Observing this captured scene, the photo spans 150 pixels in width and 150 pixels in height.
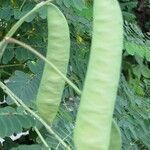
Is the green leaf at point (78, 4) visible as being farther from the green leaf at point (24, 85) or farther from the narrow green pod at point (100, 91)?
the narrow green pod at point (100, 91)

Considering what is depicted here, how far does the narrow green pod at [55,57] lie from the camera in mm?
1246

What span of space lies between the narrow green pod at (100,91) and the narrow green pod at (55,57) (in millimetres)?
271

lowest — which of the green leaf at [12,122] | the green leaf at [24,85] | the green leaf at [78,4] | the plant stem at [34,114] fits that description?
the green leaf at [24,85]

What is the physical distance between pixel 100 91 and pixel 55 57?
0.33 metres

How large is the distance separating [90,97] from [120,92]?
1528 mm

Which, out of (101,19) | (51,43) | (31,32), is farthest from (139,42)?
(101,19)

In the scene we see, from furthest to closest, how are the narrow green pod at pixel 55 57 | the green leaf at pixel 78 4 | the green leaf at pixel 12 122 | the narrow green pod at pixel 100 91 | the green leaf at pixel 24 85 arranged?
Result: the green leaf at pixel 78 4 < the green leaf at pixel 24 85 < the green leaf at pixel 12 122 < the narrow green pod at pixel 55 57 < the narrow green pod at pixel 100 91

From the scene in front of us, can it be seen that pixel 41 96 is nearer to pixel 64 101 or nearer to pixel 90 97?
pixel 90 97

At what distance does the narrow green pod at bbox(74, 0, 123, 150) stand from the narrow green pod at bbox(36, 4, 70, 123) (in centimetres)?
27

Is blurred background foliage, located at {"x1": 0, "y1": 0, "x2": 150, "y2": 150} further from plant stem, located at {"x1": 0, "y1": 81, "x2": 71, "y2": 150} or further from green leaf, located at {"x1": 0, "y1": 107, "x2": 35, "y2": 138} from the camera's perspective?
plant stem, located at {"x1": 0, "y1": 81, "x2": 71, "y2": 150}

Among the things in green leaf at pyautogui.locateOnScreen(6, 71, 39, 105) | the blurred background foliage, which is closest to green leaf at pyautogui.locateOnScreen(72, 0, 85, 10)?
the blurred background foliage

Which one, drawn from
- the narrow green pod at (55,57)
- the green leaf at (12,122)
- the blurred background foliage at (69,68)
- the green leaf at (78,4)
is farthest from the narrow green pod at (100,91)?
the green leaf at (78,4)

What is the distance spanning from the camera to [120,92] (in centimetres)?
246

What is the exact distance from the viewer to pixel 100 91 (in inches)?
37.4
